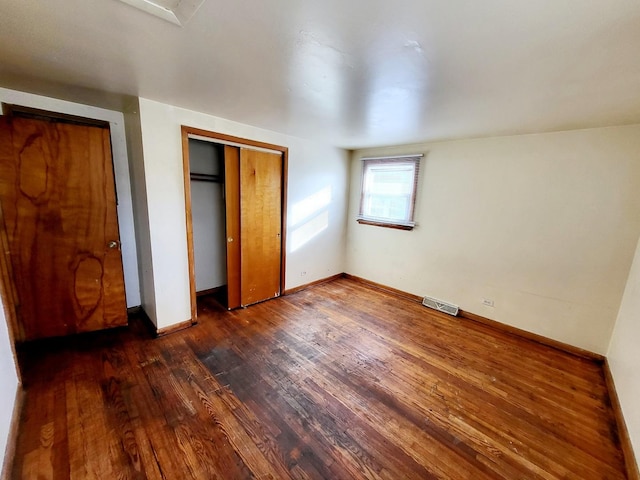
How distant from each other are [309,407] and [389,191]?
10.2ft

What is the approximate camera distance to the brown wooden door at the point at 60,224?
2115 millimetres

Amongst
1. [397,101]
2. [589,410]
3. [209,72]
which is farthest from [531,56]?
[589,410]

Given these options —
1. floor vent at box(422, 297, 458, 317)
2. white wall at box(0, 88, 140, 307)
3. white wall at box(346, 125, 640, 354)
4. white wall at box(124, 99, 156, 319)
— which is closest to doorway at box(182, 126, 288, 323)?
white wall at box(124, 99, 156, 319)

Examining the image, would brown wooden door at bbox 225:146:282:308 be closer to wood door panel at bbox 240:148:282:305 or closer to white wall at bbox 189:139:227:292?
wood door panel at bbox 240:148:282:305

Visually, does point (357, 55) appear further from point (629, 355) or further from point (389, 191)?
point (629, 355)

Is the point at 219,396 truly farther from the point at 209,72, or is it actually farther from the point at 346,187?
the point at 346,187

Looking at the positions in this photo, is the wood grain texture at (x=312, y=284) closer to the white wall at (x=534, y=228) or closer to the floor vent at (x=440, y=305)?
the white wall at (x=534, y=228)

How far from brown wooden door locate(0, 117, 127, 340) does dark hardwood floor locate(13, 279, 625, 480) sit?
344 millimetres

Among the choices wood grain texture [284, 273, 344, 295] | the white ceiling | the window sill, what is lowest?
wood grain texture [284, 273, 344, 295]

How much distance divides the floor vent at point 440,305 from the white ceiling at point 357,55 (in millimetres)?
2274

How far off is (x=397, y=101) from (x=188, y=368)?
2783 mm

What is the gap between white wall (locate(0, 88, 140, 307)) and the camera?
222cm

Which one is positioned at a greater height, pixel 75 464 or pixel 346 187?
pixel 346 187

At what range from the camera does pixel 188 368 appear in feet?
6.98
